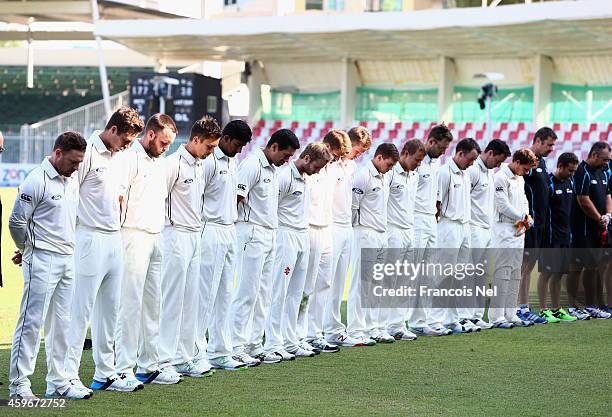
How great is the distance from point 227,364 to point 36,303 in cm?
235

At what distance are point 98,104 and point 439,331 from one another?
3511 cm

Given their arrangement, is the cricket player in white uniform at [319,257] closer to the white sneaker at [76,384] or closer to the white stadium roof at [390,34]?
the white sneaker at [76,384]

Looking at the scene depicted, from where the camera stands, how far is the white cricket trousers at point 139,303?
8719 mm

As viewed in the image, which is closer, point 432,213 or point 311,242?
point 311,242

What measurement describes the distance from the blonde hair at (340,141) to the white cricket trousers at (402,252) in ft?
4.13

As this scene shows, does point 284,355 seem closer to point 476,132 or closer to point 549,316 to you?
point 549,316

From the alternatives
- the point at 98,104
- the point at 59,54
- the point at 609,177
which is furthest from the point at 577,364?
the point at 59,54

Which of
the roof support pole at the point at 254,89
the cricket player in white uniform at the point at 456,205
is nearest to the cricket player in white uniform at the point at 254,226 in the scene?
the cricket player in white uniform at the point at 456,205

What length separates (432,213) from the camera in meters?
12.8

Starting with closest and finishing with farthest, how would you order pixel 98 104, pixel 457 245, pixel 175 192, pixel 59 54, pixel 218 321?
pixel 175 192 → pixel 218 321 → pixel 457 245 → pixel 98 104 → pixel 59 54

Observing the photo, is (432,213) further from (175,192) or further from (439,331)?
(175,192)

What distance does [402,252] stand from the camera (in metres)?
12.4

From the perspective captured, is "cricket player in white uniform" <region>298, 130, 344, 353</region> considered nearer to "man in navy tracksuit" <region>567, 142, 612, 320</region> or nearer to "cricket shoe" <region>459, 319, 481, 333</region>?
"cricket shoe" <region>459, 319, 481, 333</region>

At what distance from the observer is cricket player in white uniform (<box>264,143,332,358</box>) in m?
10.6
